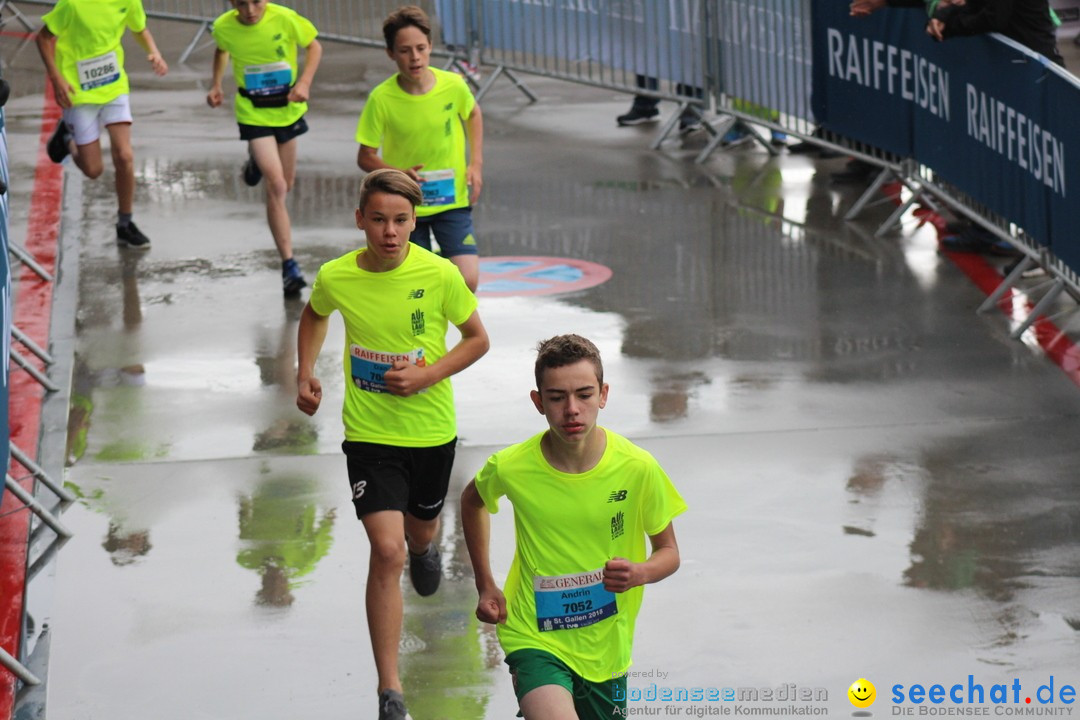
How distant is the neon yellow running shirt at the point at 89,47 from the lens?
12.0 metres

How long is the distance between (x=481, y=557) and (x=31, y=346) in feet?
18.1

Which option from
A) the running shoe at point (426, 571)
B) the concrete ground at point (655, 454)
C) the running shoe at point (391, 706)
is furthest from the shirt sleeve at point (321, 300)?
the running shoe at point (391, 706)

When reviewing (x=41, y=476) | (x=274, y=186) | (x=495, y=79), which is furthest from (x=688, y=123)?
(x=41, y=476)

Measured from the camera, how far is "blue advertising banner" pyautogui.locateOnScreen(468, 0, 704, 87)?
15.7 metres

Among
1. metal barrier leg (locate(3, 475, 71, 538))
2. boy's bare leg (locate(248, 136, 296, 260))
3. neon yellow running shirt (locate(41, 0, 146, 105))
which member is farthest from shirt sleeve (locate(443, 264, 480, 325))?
neon yellow running shirt (locate(41, 0, 146, 105))

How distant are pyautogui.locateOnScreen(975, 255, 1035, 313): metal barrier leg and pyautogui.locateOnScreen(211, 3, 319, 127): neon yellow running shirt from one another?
4.56 meters

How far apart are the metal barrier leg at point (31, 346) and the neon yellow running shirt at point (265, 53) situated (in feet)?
7.24

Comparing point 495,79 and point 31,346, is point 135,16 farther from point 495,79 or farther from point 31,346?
point 495,79

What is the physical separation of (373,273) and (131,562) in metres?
2.02

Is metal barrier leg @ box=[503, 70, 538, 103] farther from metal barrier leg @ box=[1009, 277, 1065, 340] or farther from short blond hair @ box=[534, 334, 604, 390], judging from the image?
short blond hair @ box=[534, 334, 604, 390]

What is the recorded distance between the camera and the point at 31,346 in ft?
Answer: 31.5

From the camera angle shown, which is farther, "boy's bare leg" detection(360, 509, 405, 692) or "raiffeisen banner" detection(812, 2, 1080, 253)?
"raiffeisen banner" detection(812, 2, 1080, 253)

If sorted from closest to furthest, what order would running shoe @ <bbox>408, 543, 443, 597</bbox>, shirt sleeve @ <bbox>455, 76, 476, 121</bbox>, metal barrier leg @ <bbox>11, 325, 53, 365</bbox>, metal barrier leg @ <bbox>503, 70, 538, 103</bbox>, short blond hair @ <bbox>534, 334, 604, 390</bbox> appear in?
short blond hair @ <bbox>534, 334, 604, 390</bbox>, running shoe @ <bbox>408, 543, 443, 597</bbox>, shirt sleeve @ <bbox>455, 76, 476, 121</bbox>, metal barrier leg @ <bbox>11, 325, 53, 365</bbox>, metal barrier leg @ <bbox>503, 70, 538, 103</bbox>

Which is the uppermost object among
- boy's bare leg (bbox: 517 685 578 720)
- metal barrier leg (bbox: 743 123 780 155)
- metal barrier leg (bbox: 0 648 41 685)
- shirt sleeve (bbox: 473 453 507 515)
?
shirt sleeve (bbox: 473 453 507 515)
